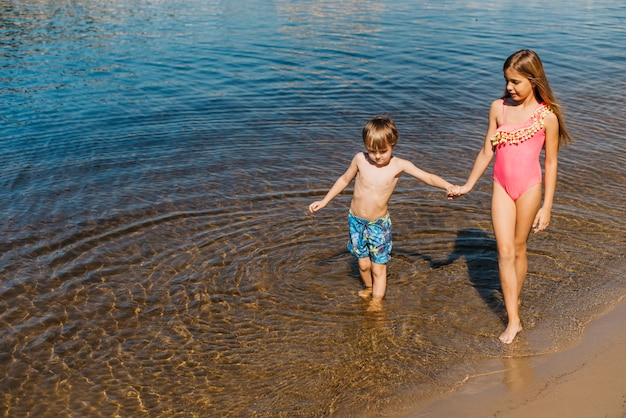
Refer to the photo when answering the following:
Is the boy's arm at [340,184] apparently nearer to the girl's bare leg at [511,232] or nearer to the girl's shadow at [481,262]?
the girl's bare leg at [511,232]

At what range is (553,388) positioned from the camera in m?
4.62

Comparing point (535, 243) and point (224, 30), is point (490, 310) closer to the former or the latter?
point (535, 243)

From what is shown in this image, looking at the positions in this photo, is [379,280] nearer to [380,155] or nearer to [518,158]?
[380,155]

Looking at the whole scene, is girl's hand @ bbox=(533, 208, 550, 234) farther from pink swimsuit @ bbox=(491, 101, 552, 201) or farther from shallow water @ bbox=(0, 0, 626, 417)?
shallow water @ bbox=(0, 0, 626, 417)

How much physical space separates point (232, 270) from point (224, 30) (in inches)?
678

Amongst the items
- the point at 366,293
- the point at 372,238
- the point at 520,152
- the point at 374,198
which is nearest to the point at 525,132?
the point at 520,152

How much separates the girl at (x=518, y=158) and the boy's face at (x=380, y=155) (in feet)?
2.43

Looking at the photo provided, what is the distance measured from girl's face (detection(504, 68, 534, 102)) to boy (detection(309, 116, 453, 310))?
92 centimetres

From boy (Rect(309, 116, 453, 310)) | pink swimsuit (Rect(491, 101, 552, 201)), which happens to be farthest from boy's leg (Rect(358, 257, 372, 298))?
pink swimsuit (Rect(491, 101, 552, 201))

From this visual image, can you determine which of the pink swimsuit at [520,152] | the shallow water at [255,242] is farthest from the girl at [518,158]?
the shallow water at [255,242]

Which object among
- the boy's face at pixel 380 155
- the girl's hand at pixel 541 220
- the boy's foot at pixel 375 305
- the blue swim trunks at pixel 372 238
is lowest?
the boy's foot at pixel 375 305

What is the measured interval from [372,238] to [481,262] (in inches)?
62.2

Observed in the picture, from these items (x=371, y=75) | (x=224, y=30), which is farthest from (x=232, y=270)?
(x=224, y=30)

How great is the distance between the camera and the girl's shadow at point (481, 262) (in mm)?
6238
